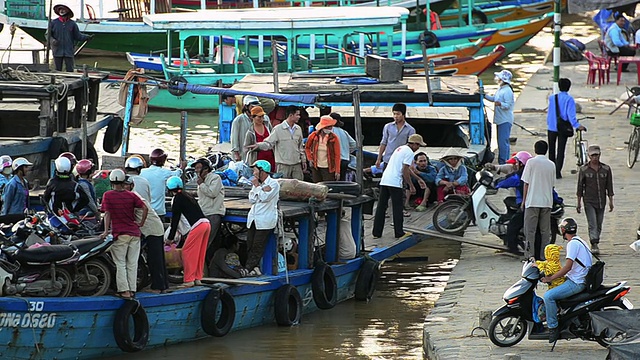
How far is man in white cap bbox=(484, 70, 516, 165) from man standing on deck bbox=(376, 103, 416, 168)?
3695mm

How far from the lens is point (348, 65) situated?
28.1m

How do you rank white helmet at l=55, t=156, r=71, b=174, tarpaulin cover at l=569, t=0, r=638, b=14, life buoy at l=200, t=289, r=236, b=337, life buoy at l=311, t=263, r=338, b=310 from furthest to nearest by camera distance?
tarpaulin cover at l=569, t=0, r=638, b=14, life buoy at l=311, t=263, r=338, b=310, white helmet at l=55, t=156, r=71, b=174, life buoy at l=200, t=289, r=236, b=337

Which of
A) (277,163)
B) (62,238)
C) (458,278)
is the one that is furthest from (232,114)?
(62,238)

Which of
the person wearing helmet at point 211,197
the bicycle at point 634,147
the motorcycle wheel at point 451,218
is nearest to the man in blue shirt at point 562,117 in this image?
the bicycle at point 634,147

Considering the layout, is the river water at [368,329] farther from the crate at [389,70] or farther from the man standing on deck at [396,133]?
the crate at [389,70]

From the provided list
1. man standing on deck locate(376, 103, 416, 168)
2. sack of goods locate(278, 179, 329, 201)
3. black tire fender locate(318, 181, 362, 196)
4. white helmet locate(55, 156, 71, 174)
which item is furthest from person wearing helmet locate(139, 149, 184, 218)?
man standing on deck locate(376, 103, 416, 168)

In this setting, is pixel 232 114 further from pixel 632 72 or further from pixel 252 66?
pixel 632 72

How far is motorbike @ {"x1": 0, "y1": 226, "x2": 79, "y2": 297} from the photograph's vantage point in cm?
1173

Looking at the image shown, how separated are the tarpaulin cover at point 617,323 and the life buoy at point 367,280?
4154 mm

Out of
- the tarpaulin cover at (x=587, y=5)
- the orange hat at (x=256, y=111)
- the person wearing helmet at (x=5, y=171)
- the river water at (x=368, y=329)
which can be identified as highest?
the tarpaulin cover at (x=587, y=5)

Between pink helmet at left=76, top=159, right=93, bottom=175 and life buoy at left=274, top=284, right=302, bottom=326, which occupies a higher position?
pink helmet at left=76, top=159, right=93, bottom=175

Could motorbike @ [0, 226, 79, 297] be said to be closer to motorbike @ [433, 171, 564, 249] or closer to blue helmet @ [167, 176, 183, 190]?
blue helmet @ [167, 176, 183, 190]

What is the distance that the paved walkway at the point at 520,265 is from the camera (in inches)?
456

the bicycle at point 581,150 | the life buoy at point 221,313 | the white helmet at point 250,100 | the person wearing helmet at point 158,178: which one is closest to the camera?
the life buoy at point 221,313
